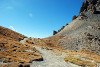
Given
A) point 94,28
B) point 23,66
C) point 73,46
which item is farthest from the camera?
point 94,28

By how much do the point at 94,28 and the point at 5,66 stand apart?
3076 inches

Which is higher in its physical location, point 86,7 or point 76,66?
point 86,7

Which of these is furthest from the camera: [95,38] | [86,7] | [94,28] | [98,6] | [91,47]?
[86,7]

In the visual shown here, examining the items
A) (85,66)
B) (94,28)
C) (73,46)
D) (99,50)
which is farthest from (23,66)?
(94,28)

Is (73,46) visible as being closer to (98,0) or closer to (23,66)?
(23,66)

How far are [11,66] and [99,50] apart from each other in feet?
161

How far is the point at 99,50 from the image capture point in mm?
41750

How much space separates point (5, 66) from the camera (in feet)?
33.4

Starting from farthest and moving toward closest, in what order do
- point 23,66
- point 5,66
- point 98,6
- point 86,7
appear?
point 86,7, point 98,6, point 23,66, point 5,66

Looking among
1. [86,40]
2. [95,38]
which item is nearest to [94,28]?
[95,38]

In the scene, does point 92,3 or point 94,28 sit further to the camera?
point 92,3

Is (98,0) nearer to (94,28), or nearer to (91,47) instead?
(94,28)

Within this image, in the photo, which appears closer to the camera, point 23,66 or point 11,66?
point 11,66

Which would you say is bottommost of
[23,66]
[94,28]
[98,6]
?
[23,66]
